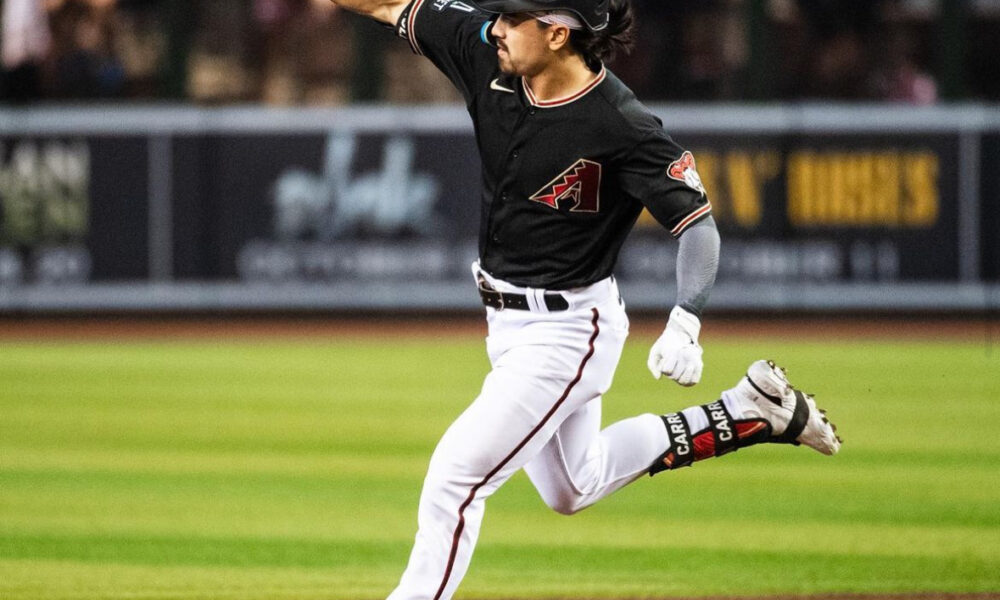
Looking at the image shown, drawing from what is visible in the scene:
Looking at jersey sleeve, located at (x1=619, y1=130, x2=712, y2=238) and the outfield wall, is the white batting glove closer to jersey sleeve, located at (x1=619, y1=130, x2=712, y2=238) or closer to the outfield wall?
jersey sleeve, located at (x1=619, y1=130, x2=712, y2=238)

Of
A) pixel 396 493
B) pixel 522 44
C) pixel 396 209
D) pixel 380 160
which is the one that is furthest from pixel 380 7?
pixel 380 160

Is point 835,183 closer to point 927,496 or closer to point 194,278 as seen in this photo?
point 194,278

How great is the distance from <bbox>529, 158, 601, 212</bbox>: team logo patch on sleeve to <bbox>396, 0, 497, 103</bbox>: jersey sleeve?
465 millimetres

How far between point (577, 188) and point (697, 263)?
41cm

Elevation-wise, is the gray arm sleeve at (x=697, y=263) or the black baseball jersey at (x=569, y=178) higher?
the black baseball jersey at (x=569, y=178)

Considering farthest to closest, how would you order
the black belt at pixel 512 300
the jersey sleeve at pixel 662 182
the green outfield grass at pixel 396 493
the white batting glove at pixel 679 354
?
the green outfield grass at pixel 396 493 < the black belt at pixel 512 300 < the jersey sleeve at pixel 662 182 < the white batting glove at pixel 679 354

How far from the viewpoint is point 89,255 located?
15898 millimetres

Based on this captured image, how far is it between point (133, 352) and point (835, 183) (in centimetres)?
686

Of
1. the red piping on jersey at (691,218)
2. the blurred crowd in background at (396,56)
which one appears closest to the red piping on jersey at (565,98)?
the red piping on jersey at (691,218)

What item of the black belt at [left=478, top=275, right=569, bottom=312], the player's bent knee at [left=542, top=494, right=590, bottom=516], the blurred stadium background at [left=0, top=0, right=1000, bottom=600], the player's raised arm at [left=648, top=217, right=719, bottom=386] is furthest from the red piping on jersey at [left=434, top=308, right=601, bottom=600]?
the blurred stadium background at [left=0, top=0, right=1000, bottom=600]

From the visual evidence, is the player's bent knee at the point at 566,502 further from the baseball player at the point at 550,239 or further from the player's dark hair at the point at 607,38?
the player's dark hair at the point at 607,38

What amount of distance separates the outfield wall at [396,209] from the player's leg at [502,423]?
1085 centimetres

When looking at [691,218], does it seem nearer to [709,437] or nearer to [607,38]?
[607,38]

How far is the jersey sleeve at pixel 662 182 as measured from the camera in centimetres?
477
